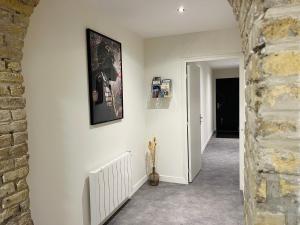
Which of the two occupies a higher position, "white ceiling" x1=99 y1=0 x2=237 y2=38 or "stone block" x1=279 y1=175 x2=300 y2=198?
"white ceiling" x1=99 y1=0 x2=237 y2=38

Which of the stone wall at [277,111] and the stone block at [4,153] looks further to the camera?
the stone block at [4,153]

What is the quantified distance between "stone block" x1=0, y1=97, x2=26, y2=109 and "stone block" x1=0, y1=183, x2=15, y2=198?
1.53ft

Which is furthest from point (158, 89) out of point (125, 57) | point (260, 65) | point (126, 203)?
point (260, 65)

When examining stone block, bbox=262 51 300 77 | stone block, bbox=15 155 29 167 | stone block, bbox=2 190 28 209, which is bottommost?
stone block, bbox=2 190 28 209

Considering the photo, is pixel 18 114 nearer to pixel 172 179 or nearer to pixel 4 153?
pixel 4 153

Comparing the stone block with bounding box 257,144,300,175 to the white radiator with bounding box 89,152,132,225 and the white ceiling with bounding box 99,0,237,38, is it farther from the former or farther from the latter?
the white ceiling with bounding box 99,0,237,38

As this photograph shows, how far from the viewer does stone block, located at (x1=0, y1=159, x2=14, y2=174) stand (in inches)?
55.4

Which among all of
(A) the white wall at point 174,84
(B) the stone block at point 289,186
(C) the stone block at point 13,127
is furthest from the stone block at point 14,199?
(A) the white wall at point 174,84

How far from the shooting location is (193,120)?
408cm

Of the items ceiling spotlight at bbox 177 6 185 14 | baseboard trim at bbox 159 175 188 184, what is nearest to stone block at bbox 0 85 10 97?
ceiling spotlight at bbox 177 6 185 14

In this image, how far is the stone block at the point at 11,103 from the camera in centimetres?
141

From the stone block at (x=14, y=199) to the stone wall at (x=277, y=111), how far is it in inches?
53.7

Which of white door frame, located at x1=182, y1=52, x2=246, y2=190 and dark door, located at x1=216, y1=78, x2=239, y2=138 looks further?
dark door, located at x1=216, y1=78, x2=239, y2=138

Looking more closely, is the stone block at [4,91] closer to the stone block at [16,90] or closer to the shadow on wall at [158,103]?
the stone block at [16,90]
